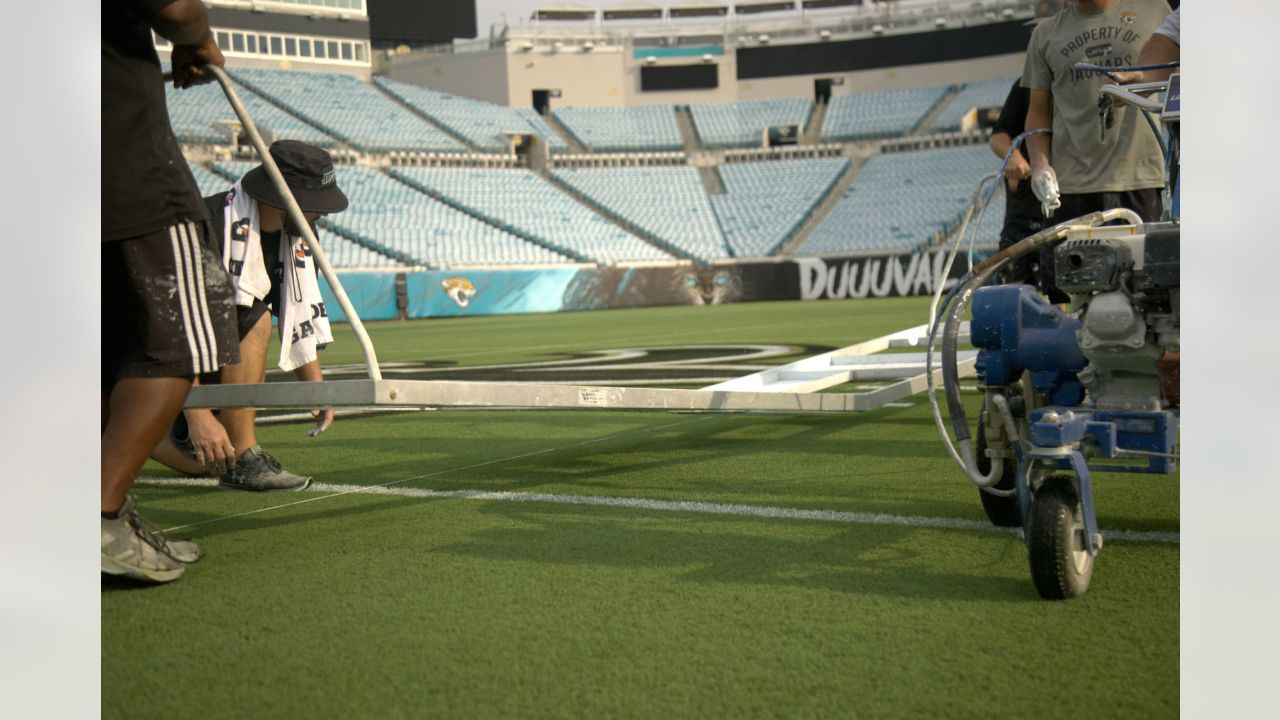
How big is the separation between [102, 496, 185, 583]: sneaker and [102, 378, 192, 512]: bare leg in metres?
0.04

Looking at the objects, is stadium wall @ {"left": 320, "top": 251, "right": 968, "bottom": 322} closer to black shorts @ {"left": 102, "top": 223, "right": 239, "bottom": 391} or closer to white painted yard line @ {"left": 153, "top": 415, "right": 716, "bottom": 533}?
white painted yard line @ {"left": 153, "top": 415, "right": 716, "bottom": 533}

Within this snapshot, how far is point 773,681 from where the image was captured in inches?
65.7

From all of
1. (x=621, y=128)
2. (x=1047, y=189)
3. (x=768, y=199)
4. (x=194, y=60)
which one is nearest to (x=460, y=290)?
(x=768, y=199)

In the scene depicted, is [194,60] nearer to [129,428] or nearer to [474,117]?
[129,428]

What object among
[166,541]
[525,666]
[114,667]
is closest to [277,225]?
[166,541]

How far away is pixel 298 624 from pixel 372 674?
0.35 meters

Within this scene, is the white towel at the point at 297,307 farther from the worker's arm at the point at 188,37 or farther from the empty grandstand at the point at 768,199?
the empty grandstand at the point at 768,199

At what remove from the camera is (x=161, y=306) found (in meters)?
2.28

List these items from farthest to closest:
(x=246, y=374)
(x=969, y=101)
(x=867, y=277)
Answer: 1. (x=969, y=101)
2. (x=867, y=277)
3. (x=246, y=374)

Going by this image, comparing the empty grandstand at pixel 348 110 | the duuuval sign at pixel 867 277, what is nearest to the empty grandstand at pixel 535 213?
the empty grandstand at pixel 348 110

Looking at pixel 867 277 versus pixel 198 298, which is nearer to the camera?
pixel 198 298

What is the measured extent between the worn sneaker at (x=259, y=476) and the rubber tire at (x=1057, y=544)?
2397 millimetres

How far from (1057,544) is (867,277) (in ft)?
90.9

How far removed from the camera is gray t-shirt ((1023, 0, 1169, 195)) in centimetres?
372
